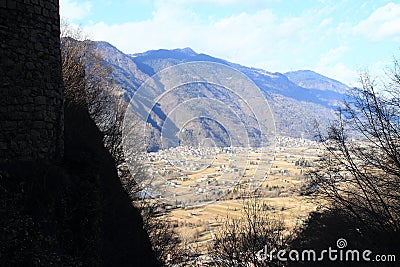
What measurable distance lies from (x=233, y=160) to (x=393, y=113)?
6.97 m

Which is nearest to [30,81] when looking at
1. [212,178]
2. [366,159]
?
[366,159]

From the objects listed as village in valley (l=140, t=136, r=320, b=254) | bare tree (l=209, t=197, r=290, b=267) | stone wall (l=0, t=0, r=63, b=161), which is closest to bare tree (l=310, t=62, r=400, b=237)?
village in valley (l=140, t=136, r=320, b=254)

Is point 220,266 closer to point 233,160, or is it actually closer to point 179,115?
→ point 233,160

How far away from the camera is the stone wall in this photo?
5.49m

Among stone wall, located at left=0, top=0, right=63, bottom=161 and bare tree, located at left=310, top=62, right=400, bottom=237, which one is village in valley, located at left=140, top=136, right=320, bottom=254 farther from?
stone wall, located at left=0, top=0, right=63, bottom=161

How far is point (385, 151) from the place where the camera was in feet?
34.6

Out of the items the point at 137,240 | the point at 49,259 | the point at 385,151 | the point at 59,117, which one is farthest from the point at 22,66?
the point at 385,151

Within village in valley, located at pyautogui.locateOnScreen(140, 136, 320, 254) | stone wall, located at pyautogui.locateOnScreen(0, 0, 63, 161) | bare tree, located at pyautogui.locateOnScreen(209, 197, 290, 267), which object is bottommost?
bare tree, located at pyautogui.locateOnScreen(209, 197, 290, 267)

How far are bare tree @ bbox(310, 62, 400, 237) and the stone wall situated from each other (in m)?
8.65

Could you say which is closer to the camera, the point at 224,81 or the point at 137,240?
the point at 137,240

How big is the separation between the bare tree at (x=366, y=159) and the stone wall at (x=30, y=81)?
8655 millimetres

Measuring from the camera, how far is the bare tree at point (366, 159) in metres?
10.1

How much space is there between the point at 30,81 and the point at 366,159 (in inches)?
384

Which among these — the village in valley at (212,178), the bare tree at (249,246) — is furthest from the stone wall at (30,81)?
the village in valley at (212,178)
